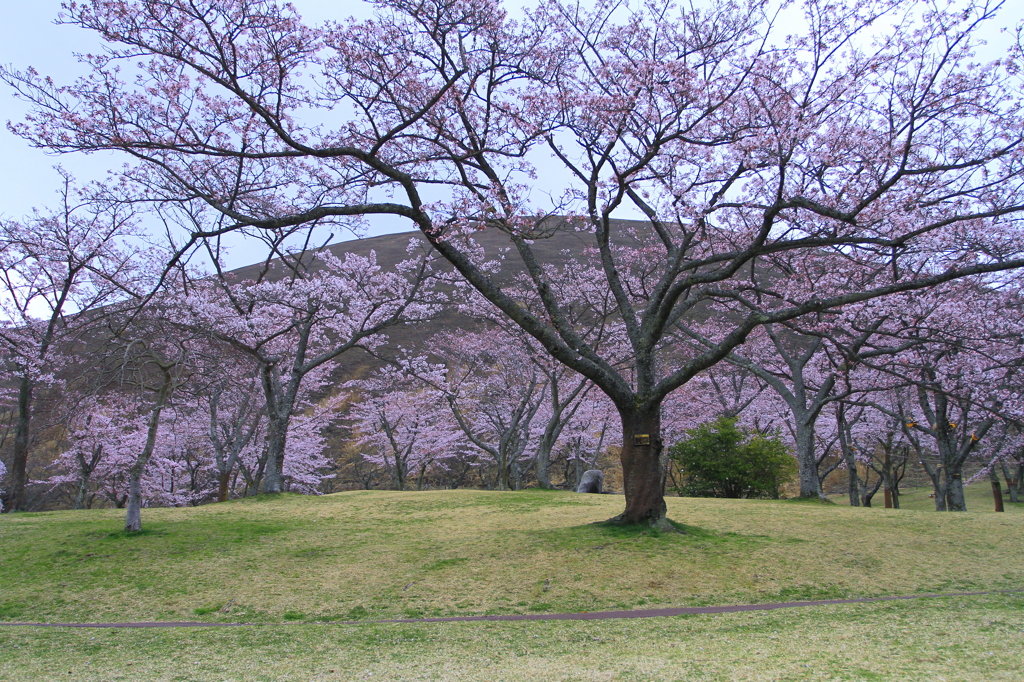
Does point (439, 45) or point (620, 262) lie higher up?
point (620, 262)

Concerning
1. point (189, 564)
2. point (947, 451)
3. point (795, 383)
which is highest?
point (795, 383)

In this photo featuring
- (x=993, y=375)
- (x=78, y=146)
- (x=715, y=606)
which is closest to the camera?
(x=715, y=606)

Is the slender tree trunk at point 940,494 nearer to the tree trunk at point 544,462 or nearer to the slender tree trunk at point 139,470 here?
the tree trunk at point 544,462

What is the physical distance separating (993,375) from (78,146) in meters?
20.1

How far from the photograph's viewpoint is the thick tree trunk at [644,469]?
28.6 feet

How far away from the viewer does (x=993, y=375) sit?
52.4ft

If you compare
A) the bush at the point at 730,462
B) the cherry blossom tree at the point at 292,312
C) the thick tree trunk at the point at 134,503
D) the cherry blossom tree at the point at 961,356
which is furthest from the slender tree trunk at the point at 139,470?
the bush at the point at 730,462

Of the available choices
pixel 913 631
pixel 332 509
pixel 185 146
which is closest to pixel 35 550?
pixel 332 509

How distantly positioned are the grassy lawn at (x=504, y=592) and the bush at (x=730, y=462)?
23.3 feet

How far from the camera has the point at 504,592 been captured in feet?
21.3

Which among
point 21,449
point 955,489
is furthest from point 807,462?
point 21,449

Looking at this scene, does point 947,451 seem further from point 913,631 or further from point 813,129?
point 913,631

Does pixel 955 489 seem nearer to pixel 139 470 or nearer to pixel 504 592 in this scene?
pixel 504 592

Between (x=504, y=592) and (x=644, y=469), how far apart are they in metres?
3.10
